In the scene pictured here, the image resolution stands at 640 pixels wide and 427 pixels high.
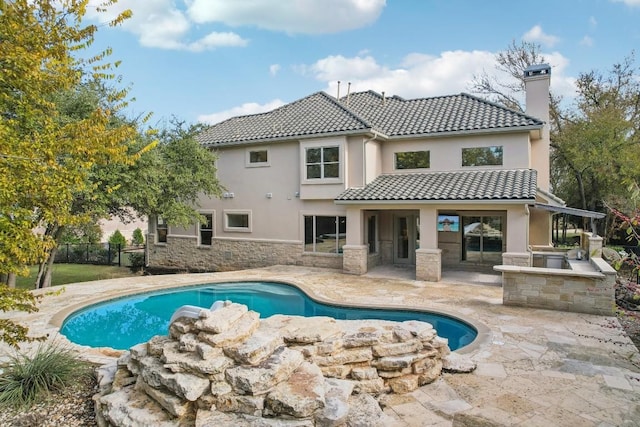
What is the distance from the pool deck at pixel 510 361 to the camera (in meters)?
5.86

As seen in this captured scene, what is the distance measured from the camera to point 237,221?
22125 millimetres

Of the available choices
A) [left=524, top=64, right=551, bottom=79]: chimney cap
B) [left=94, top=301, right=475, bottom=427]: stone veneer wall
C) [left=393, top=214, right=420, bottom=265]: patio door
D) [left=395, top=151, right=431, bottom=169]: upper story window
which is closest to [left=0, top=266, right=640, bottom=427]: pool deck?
[left=94, top=301, right=475, bottom=427]: stone veneer wall

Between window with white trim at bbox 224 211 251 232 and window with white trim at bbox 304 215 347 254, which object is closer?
window with white trim at bbox 304 215 347 254

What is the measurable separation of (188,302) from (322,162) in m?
8.64

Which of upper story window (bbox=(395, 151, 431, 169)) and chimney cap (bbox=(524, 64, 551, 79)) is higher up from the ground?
chimney cap (bbox=(524, 64, 551, 79))

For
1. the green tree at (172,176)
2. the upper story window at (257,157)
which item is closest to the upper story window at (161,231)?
Answer: the green tree at (172,176)

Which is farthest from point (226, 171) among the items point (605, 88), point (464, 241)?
point (605, 88)

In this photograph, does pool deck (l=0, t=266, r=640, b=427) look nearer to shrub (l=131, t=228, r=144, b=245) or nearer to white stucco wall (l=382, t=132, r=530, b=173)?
white stucco wall (l=382, t=132, r=530, b=173)

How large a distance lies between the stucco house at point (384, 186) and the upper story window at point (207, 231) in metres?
0.06

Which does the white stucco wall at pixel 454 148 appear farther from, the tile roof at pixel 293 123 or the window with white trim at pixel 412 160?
the tile roof at pixel 293 123

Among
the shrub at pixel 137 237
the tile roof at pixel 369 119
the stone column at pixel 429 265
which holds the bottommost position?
the stone column at pixel 429 265

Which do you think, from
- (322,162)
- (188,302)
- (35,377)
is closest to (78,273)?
(188,302)

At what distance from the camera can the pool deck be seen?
19.2 feet

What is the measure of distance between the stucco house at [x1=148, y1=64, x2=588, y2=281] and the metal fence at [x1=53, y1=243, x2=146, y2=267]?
212 inches
